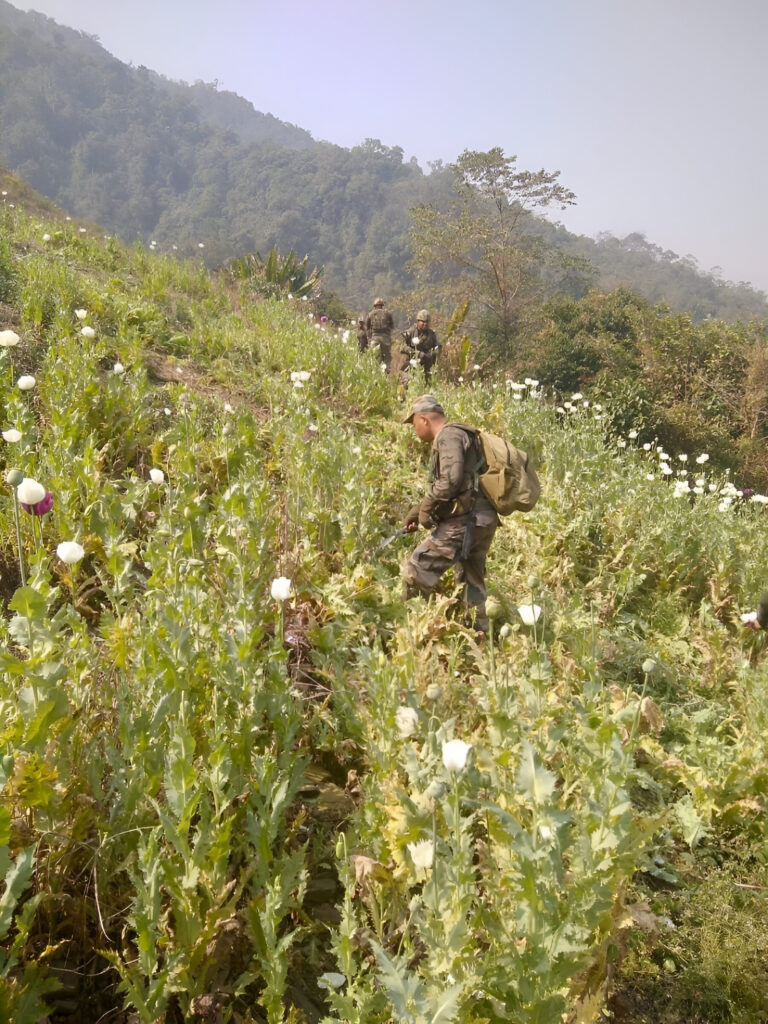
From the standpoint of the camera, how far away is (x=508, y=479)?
135 inches

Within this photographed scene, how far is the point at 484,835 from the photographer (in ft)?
7.45

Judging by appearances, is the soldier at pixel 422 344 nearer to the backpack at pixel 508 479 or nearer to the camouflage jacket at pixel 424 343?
the camouflage jacket at pixel 424 343

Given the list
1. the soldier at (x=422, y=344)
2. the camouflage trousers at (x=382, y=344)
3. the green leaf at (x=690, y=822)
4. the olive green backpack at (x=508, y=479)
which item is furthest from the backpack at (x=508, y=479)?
the camouflage trousers at (x=382, y=344)

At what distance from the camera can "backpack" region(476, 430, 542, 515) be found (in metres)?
3.41

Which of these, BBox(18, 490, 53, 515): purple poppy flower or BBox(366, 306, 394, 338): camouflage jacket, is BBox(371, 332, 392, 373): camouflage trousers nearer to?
BBox(366, 306, 394, 338): camouflage jacket

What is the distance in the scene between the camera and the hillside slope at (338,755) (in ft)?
4.79

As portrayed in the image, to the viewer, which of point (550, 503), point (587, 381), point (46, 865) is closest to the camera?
point (46, 865)

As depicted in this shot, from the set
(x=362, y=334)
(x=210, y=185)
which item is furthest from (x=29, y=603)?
(x=210, y=185)

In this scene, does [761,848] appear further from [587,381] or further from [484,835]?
[587,381]

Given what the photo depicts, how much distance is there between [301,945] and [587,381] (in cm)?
1401

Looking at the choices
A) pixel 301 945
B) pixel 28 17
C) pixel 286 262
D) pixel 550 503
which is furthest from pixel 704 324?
pixel 28 17

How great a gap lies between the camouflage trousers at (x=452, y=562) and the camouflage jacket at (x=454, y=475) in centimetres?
8

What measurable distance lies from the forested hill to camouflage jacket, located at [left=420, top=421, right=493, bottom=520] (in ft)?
179

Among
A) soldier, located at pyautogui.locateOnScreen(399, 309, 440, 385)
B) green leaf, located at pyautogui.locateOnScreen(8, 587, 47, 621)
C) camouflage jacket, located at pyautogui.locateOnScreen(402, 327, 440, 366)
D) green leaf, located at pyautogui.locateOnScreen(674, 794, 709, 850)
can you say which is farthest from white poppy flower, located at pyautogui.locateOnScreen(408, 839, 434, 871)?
camouflage jacket, located at pyautogui.locateOnScreen(402, 327, 440, 366)
